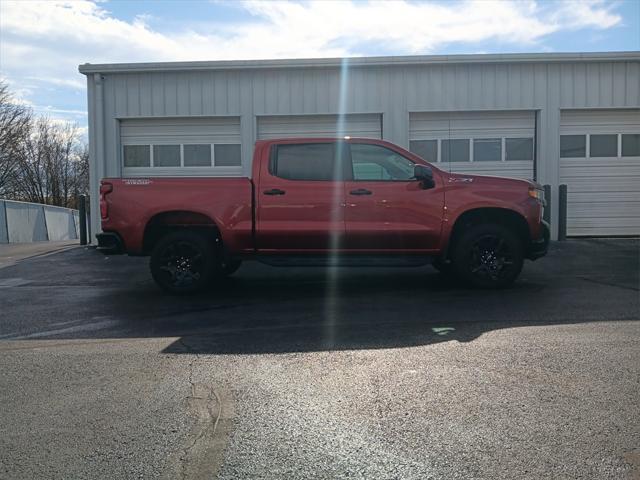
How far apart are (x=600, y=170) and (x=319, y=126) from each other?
698 cm

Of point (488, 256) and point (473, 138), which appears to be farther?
point (473, 138)

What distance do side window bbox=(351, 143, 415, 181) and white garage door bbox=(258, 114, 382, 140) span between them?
265 inches

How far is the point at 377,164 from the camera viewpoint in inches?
327

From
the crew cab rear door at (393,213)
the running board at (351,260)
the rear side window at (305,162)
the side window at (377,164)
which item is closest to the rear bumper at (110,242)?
the running board at (351,260)

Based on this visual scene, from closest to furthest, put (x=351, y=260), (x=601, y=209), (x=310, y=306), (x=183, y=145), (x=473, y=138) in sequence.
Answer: (x=310, y=306)
(x=351, y=260)
(x=473, y=138)
(x=601, y=209)
(x=183, y=145)

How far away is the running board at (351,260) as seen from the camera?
8.16 metres

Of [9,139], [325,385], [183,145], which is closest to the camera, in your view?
[325,385]

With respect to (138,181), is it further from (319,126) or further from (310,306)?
(319,126)

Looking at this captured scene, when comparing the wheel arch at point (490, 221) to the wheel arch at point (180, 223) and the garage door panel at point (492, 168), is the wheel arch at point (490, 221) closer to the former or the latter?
the wheel arch at point (180, 223)

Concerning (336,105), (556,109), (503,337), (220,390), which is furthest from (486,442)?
(556,109)

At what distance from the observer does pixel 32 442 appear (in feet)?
11.7

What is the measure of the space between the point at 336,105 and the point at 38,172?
46743 millimetres

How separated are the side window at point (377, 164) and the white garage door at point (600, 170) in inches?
323

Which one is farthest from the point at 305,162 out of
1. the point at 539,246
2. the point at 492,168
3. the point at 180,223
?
the point at 492,168
